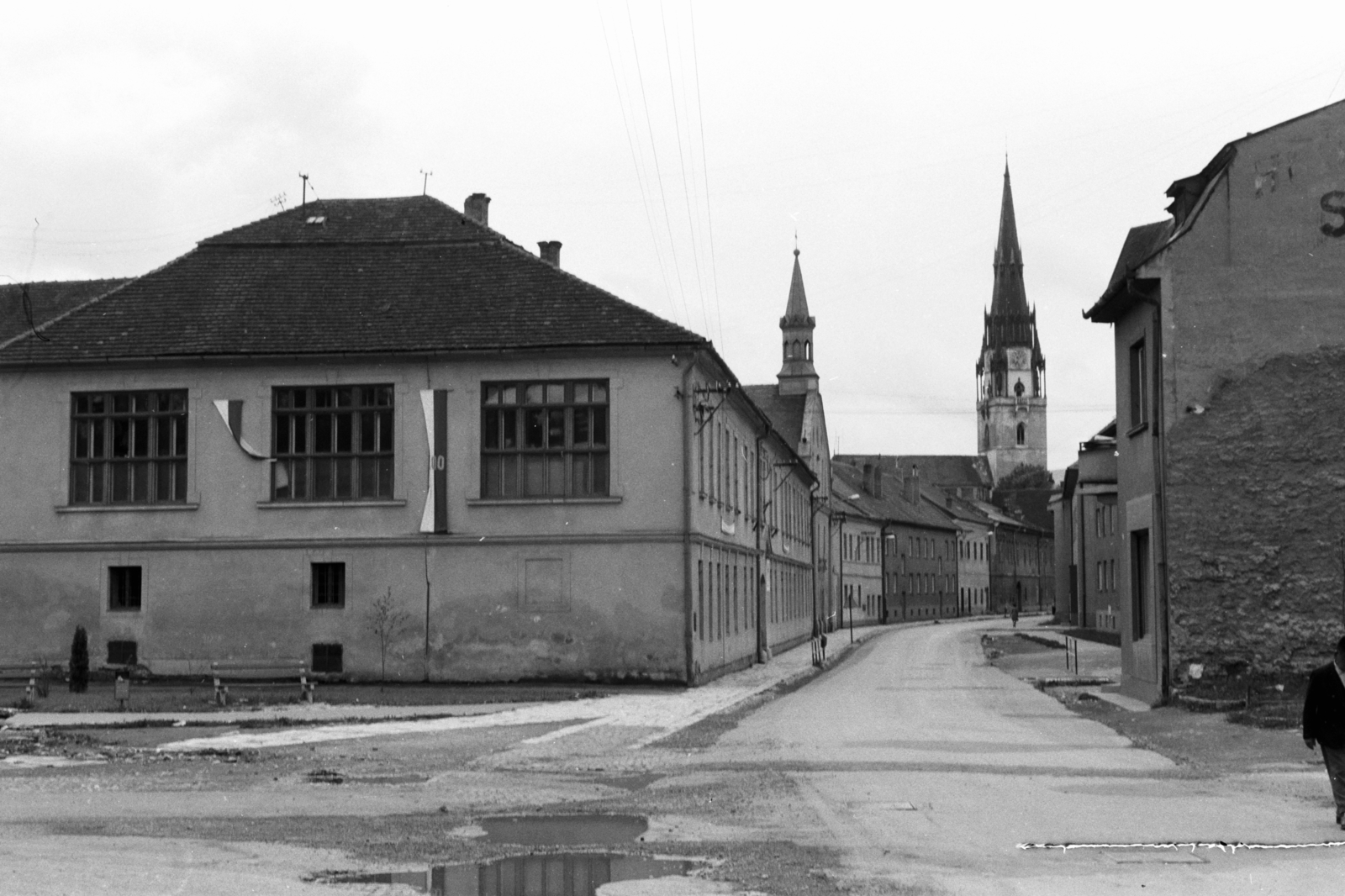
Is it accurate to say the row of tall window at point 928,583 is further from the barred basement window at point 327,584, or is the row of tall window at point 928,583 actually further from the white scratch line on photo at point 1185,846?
the white scratch line on photo at point 1185,846

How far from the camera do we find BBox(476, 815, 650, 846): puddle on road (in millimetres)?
11406

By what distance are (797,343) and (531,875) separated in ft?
392

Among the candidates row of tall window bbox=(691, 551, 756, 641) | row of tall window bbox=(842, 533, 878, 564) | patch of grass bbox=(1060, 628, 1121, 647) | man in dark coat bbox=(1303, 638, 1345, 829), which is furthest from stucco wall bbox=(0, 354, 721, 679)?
row of tall window bbox=(842, 533, 878, 564)

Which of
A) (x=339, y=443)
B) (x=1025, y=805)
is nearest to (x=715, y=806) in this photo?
(x=1025, y=805)

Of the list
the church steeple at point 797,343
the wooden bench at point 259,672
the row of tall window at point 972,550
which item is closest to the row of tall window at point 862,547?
the church steeple at point 797,343

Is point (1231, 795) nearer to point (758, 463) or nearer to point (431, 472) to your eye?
point (431, 472)

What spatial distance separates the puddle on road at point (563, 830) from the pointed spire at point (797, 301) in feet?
384

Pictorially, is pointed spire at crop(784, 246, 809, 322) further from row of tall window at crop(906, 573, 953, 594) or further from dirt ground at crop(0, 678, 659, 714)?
dirt ground at crop(0, 678, 659, 714)

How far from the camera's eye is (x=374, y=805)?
13555 millimetres

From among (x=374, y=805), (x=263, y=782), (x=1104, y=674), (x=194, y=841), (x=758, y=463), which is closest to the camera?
(x=194, y=841)

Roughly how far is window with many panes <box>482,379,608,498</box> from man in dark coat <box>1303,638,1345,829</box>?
21.5 m

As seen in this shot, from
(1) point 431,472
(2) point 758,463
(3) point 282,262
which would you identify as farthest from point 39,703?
(2) point 758,463

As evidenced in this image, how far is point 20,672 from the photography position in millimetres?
33531

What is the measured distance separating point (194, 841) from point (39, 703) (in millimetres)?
18321
